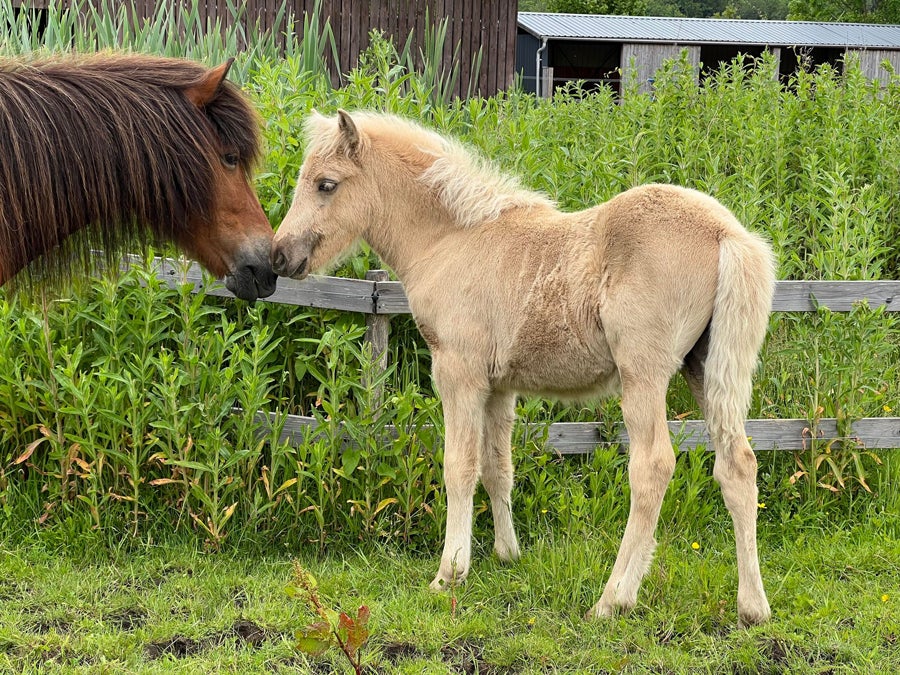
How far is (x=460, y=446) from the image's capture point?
3.88 m

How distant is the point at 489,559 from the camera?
4336 mm

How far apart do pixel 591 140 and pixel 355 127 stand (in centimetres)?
337

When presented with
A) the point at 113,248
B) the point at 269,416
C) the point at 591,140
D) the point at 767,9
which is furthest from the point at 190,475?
the point at 767,9

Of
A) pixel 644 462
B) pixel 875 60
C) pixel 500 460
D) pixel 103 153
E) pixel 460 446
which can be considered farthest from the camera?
pixel 875 60

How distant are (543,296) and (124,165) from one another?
176 centimetres

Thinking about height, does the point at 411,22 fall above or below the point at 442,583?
above

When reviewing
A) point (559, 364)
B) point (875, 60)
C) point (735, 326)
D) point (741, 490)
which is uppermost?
point (875, 60)

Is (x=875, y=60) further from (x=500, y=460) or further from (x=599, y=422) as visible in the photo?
(x=500, y=460)

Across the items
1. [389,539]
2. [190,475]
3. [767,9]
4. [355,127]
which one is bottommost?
[389,539]

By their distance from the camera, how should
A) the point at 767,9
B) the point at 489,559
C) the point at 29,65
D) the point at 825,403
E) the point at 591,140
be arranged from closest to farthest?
1. the point at 29,65
2. the point at 489,559
3. the point at 825,403
4. the point at 591,140
5. the point at 767,9

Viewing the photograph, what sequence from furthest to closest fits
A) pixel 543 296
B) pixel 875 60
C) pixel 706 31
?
pixel 706 31 < pixel 875 60 < pixel 543 296

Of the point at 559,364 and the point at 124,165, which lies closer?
the point at 124,165

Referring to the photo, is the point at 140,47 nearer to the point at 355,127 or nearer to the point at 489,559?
the point at 355,127

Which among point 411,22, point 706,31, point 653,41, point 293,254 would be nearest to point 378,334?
point 293,254
